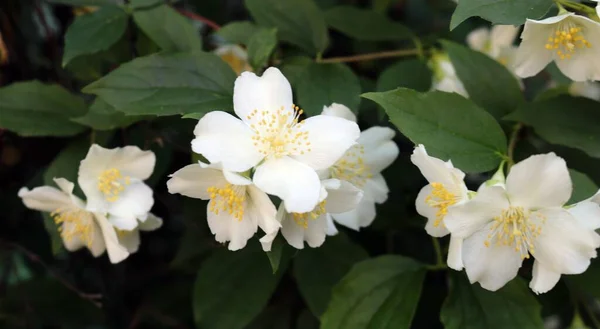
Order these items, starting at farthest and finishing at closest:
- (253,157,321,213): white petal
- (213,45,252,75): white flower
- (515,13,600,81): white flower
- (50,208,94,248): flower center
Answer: (213,45,252,75): white flower, (50,208,94,248): flower center, (515,13,600,81): white flower, (253,157,321,213): white petal

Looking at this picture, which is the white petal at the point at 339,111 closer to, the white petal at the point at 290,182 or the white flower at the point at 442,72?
the white petal at the point at 290,182

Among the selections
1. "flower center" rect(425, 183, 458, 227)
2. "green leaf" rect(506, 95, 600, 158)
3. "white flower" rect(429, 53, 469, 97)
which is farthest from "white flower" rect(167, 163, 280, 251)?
"white flower" rect(429, 53, 469, 97)

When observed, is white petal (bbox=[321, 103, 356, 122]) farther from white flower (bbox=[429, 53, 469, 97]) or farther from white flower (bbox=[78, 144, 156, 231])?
white flower (bbox=[429, 53, 469, 97])

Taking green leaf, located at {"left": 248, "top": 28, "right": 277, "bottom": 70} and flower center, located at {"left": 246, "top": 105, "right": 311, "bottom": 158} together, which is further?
green leaf, located at {"left": 248, "top": 28, "right": 277, "bottom": 70}

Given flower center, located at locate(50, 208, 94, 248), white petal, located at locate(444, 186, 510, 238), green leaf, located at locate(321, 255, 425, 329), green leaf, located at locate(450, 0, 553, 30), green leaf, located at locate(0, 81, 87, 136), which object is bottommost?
green leaf, located at locate(321, 255, 425, 329)

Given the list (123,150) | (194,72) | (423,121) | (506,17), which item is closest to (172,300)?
(123,150)

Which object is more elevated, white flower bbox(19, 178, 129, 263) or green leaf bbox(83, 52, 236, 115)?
green leaf bbox(83, 52, 236, 115)

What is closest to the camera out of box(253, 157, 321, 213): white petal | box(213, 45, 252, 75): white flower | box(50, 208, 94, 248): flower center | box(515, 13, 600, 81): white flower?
box(253, 157, 321, 213): white petal

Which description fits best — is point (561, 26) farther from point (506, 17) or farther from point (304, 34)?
point (304, 34)
